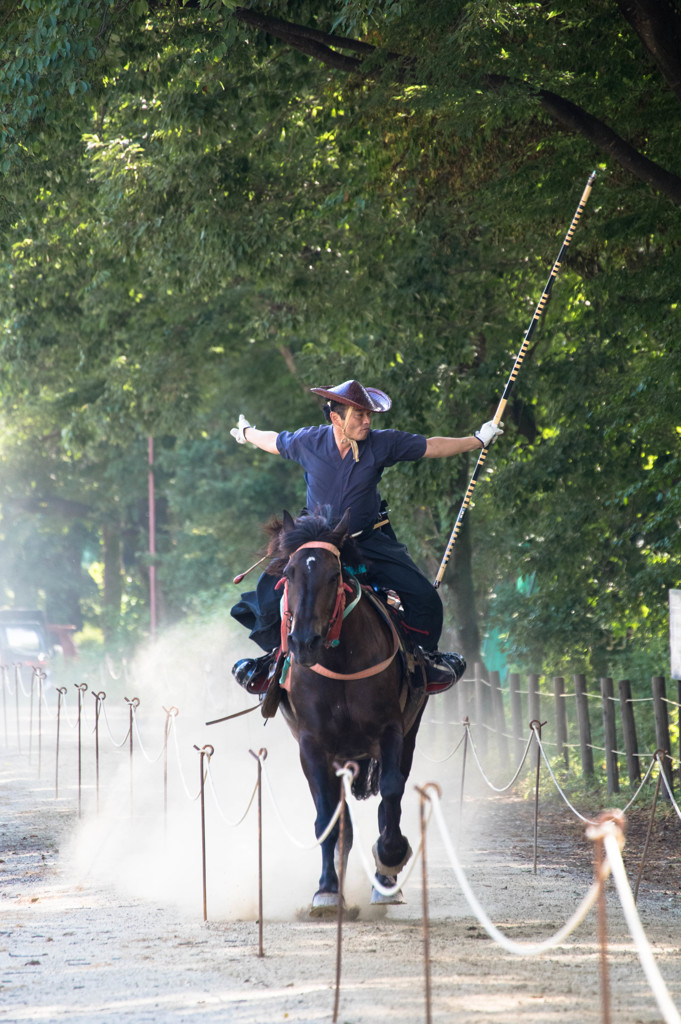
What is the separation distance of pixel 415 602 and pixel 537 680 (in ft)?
29.3

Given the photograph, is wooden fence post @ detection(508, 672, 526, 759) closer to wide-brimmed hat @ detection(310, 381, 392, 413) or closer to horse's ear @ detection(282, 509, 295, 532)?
wide-brimmed hat @ detection(310, 381, 392, 413)

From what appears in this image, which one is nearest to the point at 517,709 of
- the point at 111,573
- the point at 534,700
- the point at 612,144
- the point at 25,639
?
the point at 534,700

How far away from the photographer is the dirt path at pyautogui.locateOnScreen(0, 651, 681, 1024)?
582 centimetres

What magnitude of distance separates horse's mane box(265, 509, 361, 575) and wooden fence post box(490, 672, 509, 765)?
1129 centimetres

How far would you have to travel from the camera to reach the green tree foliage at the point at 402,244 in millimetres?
11391

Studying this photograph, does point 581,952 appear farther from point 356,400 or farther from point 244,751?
point 244,751

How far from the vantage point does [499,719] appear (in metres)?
19.0

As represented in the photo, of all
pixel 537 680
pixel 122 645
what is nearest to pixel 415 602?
pixel 537 680

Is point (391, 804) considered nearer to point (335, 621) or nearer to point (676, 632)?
point (335, 621)

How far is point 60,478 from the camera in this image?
43.7 meters

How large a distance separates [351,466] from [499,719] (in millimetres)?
11351

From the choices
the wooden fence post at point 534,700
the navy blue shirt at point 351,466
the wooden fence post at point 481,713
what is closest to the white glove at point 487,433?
the navy blue shirt at point 351,466

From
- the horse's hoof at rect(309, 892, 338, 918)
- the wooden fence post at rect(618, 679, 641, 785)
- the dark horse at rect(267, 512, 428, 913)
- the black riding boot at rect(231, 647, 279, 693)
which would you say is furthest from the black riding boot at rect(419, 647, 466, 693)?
the wooden fence post at rect(618, 679, 641, 785)

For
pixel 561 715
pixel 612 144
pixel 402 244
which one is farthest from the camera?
pixel 402 244
